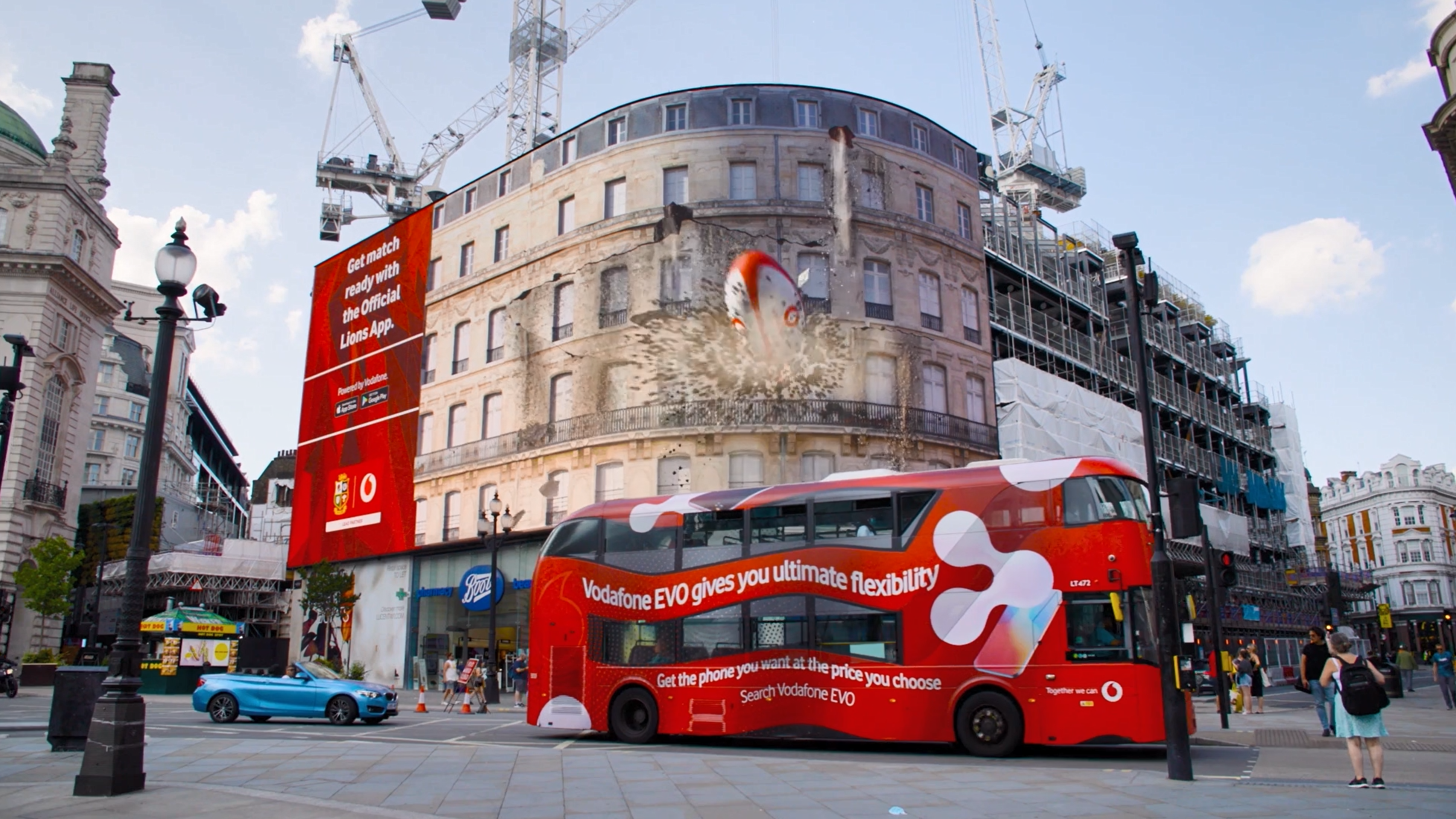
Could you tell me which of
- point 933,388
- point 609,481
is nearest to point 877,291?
point 933,388

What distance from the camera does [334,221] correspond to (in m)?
58.3

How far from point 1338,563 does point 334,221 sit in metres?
98.2

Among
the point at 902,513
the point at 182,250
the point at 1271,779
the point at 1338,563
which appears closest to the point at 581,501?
the point at 902,513

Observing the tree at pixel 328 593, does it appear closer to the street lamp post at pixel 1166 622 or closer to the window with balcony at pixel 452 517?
the window with balcony at pixel 452 517

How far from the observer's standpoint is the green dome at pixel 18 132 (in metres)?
43.6

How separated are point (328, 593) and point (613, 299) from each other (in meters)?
16.2

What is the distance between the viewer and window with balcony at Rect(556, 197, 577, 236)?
34.6 metres

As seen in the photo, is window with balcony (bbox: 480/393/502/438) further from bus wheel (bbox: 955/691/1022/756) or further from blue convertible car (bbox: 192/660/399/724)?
bus wheel (bbox: 955/691/1022/756)

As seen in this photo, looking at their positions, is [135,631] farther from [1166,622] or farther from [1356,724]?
[1356,724]

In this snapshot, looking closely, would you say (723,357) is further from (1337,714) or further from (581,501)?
(1337,714)

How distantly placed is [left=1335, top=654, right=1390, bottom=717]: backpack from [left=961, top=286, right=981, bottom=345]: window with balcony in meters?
24.3

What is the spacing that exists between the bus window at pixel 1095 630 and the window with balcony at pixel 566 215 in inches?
991

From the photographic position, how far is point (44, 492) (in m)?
40.6

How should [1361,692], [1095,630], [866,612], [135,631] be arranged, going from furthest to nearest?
[866,612]
[1095,630]
[135,631]
[1361,692]
